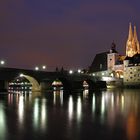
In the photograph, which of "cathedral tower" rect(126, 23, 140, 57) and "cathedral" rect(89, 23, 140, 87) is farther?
"cathedral tower" rect(126, 23, 140, 57)

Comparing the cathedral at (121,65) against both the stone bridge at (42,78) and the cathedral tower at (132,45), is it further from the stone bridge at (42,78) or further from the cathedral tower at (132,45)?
the stone bridge at (42,78)

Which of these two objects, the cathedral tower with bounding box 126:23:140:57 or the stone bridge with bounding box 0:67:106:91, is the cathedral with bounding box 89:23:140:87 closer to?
the cathedral tower with bounding box 126:23:140:57

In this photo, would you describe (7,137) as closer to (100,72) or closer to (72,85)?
(72,85)

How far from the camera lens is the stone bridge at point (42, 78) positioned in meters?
70.1

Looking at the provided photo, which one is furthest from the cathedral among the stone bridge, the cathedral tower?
the stone bridge

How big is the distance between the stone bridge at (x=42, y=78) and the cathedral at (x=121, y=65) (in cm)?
2607

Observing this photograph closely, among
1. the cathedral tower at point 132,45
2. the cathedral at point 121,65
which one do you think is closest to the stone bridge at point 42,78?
the cathedral at point 121,65

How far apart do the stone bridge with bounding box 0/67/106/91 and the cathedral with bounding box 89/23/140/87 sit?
1026 inches

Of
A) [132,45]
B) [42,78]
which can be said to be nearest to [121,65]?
[132,45]

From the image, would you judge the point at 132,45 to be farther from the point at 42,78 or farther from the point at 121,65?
the point at 42,78

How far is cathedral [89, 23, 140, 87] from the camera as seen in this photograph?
453ft

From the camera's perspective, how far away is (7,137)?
13930mm

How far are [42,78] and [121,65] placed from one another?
3258 inches

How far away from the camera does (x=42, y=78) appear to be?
80.6 metres
